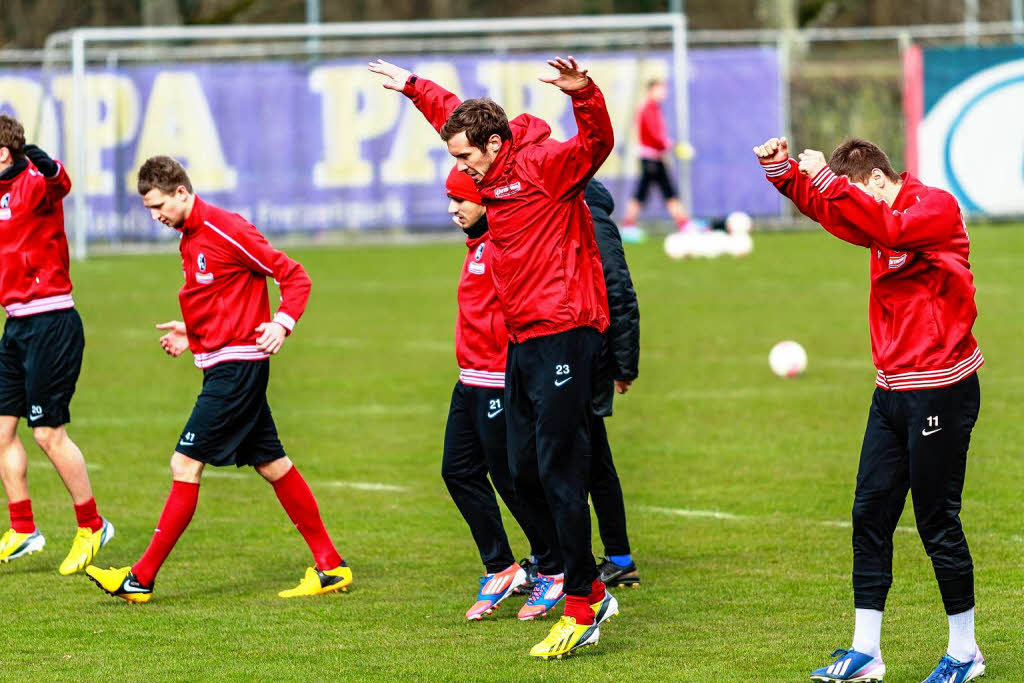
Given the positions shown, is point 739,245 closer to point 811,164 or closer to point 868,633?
point 868,633

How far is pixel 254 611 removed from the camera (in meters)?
7.68

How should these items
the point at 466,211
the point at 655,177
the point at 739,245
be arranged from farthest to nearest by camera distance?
the point at 655,177 < the point at 739,245 < the point at 466,211

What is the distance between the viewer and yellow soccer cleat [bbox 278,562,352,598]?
8039mm

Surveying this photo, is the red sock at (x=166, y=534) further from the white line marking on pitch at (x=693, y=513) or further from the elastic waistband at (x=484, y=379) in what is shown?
the white line marking on pitch at (x=693, y=513)

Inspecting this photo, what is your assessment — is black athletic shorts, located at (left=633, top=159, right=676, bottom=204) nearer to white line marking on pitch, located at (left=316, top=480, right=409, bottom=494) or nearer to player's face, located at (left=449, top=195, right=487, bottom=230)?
white line marking on pitch, located at (left=316, top=480, right=409, bottom=494)

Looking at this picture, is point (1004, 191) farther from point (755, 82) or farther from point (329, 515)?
point (329, 515)

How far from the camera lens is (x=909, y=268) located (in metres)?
6.21

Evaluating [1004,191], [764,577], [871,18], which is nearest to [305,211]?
[1004,191]

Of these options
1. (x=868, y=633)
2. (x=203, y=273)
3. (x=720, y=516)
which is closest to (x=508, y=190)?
(x=203, y=273)

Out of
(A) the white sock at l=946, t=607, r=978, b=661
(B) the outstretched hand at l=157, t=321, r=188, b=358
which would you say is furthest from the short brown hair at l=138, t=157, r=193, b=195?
(A) the white sock at l=946, t=607, r=978, b=661

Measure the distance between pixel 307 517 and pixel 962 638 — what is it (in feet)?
10.5

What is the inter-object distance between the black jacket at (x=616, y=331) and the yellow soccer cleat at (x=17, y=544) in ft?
10.6

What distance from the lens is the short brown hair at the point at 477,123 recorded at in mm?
6699

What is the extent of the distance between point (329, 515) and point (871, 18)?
4070cm
